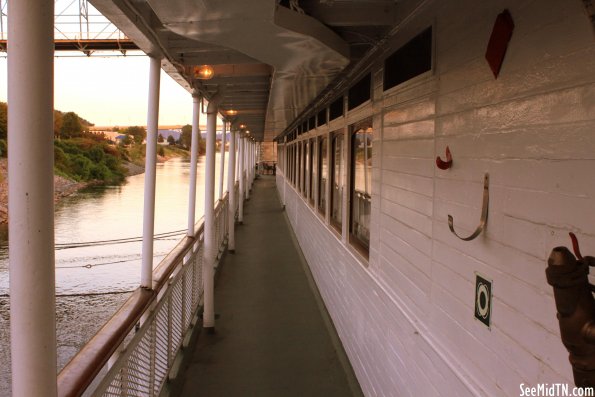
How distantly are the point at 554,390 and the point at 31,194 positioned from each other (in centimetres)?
141

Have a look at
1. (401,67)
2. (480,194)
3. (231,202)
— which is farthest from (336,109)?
(231,202)

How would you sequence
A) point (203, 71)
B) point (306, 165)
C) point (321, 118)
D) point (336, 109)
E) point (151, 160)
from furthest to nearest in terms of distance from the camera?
point (306, 165), point (321, 118), point (336, 109), point (203, 71), point (151, 160)

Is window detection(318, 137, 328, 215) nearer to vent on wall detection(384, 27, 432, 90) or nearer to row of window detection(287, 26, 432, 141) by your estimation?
row of window detection(287, 26, 432, 141)

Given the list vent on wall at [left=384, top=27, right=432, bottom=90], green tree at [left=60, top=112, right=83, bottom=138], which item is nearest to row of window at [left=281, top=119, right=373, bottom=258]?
vent on wall at [left=384, top=27, right=432, bottom=90]

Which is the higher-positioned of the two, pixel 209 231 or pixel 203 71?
pixel 203 71

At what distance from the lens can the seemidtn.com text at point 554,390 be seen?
3.58 feet

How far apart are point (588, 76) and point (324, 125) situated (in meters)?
5.03

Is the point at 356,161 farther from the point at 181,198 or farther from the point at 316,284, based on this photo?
the point at 181,198

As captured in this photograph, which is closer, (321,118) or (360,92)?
(360,92)

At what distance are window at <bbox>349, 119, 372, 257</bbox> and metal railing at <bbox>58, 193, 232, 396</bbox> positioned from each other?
142 cm

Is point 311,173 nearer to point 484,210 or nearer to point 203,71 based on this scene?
point 203,71

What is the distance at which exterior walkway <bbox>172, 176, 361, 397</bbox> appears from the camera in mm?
3662

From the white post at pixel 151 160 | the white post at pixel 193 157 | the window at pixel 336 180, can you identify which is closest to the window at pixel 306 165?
the window at pixel 336 180

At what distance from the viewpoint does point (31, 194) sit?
124 cm
